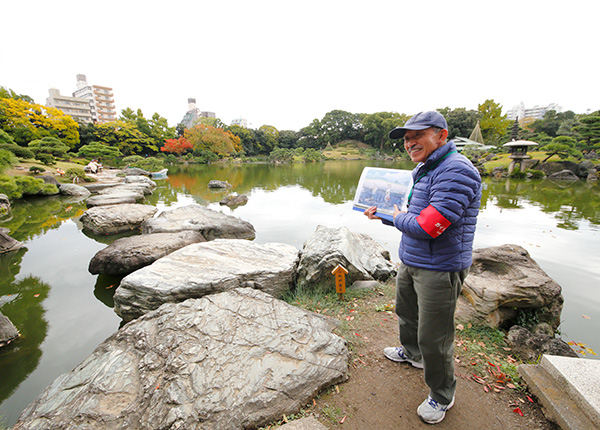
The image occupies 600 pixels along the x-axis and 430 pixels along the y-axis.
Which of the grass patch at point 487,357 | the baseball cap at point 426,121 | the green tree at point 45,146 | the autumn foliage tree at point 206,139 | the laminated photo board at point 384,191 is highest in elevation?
the autumn foliage tree at point 206,139

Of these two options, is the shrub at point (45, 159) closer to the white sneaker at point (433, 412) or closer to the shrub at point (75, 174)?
the shrub at point (75, 174)

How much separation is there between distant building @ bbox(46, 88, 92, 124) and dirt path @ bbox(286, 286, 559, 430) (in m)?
57.9

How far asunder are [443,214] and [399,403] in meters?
1.30

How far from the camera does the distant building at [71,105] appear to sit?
146 feet

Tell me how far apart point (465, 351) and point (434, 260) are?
1320 millimetres

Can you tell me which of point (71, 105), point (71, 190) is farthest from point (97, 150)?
point (71, 105)

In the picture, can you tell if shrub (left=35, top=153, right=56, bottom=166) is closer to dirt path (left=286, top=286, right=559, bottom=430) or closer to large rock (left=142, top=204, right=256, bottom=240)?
large rock (left=142, top=204, right=256, bottom=240)

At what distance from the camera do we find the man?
129 centimetres

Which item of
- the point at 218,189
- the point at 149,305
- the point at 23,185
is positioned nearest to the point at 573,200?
the point at 149,305

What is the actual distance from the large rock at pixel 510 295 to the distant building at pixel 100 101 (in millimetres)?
65290

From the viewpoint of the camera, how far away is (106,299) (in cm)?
353

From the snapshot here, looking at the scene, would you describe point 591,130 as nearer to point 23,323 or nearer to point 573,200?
point 573,200

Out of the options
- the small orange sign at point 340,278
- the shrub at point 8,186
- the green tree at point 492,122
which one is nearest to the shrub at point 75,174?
the shrub at point 8,186

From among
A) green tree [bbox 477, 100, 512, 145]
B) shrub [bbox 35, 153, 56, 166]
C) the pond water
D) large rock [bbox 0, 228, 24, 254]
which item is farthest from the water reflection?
green tree [bbox 477, 100, 512, 145]
